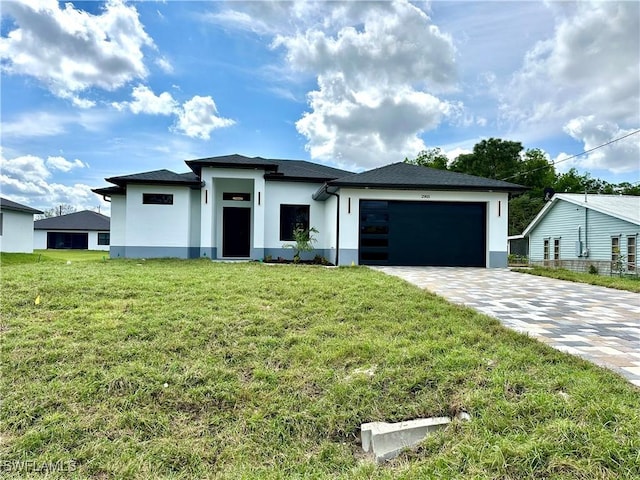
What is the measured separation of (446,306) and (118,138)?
47.3 ft

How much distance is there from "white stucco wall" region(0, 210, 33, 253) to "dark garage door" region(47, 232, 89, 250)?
12387 mm

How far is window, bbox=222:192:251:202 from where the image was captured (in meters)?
15.1

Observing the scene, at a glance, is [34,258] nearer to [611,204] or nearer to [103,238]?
[103,238]

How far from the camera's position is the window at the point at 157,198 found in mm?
13609

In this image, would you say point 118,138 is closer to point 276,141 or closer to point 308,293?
point 276,141

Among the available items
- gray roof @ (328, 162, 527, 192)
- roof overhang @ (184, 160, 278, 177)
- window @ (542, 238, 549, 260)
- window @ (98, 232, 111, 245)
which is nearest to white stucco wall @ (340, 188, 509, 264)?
→ gray roof @ (328, 162, 527, 192)

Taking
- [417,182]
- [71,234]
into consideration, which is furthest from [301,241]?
[71,234]

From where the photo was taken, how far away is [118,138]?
14570 millimetres

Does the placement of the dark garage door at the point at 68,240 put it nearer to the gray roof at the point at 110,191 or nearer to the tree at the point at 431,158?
the gray roof at the point at 110,191

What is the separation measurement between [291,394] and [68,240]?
37020mm

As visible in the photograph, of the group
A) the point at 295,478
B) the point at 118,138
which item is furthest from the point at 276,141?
the point at 295,478

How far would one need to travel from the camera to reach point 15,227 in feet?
65.2

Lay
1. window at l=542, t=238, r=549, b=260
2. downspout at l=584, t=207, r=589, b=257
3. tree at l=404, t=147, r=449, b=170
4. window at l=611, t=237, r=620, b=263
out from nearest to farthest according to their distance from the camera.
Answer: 1. window at l=611, t=237, r=620, b=263
2. downspout at l=584, t=207, r=589, b=257
3. window at l=542, t=238, r=549, b=260
4. tree at l=404, t=147, r=449, b=170

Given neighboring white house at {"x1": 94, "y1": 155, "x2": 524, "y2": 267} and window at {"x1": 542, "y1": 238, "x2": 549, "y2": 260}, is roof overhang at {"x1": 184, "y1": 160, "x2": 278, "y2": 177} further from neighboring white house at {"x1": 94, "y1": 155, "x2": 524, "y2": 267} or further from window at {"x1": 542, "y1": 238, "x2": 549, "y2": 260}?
window at {"x1": 542, "y1": 238, "x2": 549, "y2": 260}
